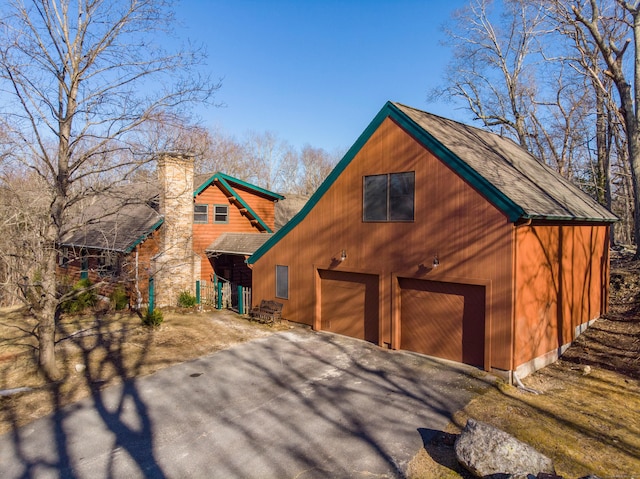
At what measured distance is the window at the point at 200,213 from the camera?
2053cm

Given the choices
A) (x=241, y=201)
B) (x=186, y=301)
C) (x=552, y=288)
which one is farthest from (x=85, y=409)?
(x=241, y=201)

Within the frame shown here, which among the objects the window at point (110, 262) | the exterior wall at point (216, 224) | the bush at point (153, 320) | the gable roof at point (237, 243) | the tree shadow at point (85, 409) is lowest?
the tree shadow at point (85, 409)

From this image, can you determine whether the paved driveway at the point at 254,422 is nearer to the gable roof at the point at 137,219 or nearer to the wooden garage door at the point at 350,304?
the wooden garage door at the point at 350,304

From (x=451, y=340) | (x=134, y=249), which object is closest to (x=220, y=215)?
(x=134, y=249)

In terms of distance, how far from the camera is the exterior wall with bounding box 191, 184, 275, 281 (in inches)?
804

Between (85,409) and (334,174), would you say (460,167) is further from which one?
(85,409)

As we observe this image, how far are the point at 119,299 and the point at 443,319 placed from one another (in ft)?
45.5

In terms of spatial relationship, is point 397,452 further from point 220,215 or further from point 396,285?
point 220,215

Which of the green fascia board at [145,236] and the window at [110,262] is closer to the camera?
the window at [110,262]

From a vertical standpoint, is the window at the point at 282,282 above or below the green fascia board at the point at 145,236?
below

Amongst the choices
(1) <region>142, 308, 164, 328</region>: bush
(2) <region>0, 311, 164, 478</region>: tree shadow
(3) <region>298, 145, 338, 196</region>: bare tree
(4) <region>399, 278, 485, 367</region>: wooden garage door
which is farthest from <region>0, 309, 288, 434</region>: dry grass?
(3) <region>298, 145, 338, 196</region>: bare tree

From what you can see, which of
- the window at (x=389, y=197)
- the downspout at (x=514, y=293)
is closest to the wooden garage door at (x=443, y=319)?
the downspout at (x=514, y=293)

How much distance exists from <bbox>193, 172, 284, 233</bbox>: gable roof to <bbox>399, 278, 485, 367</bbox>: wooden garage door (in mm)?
11589

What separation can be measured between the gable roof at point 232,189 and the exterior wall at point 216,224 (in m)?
0.22
